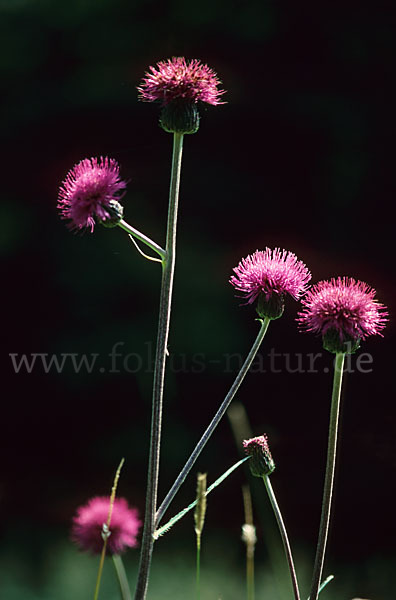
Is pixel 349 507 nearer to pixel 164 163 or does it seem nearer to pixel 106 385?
pixel 106 385

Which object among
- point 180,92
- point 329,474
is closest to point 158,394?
point 329,474

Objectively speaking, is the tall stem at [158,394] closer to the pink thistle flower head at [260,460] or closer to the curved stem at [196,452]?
the curved stem at [196,452]

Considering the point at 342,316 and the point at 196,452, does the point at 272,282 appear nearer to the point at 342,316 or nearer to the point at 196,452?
the point at 342,316

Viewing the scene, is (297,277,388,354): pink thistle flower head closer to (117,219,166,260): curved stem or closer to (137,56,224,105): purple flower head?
(117,219,166,260): curved stem

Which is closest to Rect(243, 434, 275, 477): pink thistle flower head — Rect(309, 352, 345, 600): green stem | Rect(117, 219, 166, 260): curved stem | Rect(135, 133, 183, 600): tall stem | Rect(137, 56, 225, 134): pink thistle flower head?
Rect(309, 352, 345, 600): green stem

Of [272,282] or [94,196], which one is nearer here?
[94,196]
